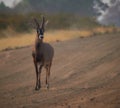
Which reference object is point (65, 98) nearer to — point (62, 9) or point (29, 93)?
point (29, 93)

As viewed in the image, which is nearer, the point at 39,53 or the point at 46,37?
the point at 39,53

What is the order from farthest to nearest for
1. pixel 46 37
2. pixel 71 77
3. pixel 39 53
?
pixel 46 37 < pixel 71 77 < pixel 39 53

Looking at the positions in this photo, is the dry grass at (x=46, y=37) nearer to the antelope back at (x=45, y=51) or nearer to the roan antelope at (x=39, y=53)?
the antelope back at (x=45, y=51)

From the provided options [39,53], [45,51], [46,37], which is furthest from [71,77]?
[46,37]

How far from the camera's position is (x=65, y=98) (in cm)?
1862

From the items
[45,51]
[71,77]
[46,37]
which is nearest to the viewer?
[45,51]

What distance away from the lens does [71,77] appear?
2525 cm

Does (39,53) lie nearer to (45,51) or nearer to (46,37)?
(45,51)

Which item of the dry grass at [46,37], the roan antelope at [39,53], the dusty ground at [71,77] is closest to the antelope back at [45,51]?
the roan antelope at [39,53]

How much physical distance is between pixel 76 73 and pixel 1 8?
5503 cm

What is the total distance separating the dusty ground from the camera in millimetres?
17803

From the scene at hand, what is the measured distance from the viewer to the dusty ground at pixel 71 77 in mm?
17803

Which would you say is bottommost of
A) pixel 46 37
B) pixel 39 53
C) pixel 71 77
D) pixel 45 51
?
pixel 71 77

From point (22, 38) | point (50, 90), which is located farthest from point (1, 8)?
point (50, 90)
